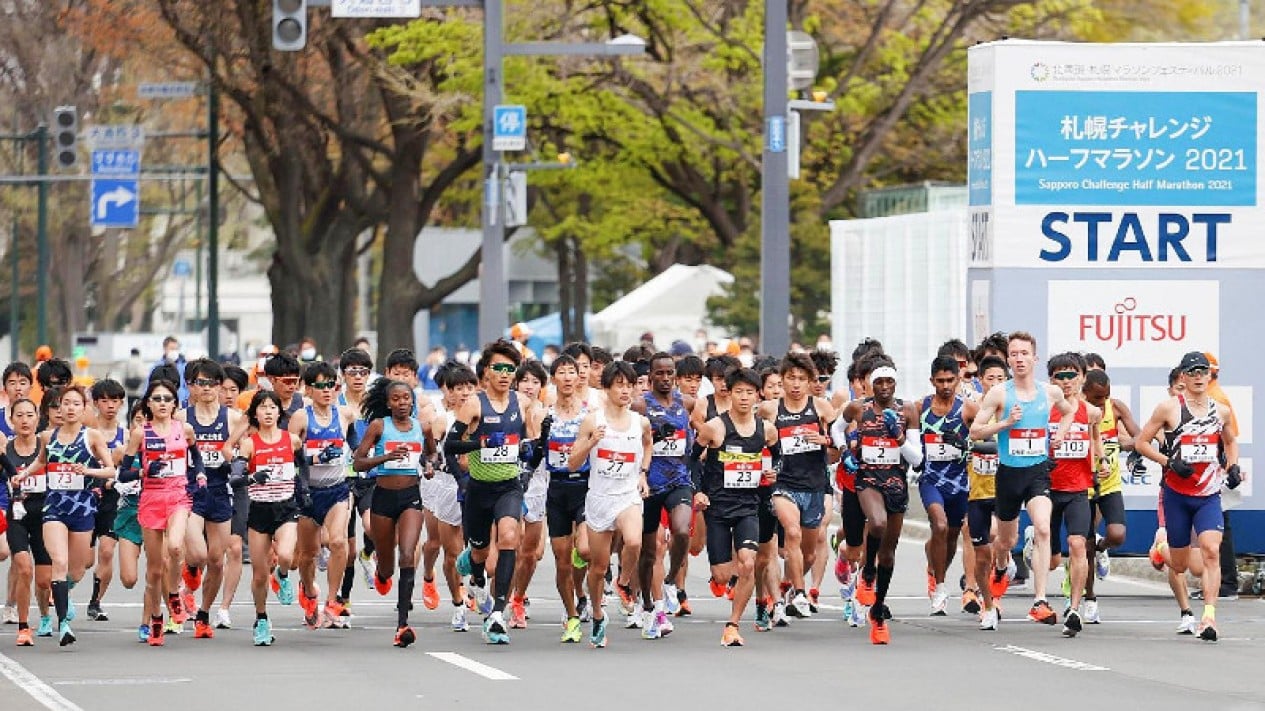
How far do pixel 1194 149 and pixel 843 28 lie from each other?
92.9ft

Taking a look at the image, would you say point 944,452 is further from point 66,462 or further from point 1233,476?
point 66,462

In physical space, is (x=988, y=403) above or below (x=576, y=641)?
above

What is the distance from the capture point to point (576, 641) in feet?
53.6

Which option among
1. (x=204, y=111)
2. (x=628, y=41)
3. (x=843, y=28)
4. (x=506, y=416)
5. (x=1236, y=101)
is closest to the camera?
(x=506, y=416)

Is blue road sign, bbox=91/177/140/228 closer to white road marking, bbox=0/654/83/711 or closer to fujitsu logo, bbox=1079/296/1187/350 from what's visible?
fujitsu logo, bbox=1079/296/1187/350

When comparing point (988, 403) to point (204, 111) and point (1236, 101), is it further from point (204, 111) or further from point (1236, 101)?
point (204, 111)

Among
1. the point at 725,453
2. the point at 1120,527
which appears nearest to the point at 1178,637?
the point at 1120,527

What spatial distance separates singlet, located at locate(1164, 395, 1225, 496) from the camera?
17.0 metres

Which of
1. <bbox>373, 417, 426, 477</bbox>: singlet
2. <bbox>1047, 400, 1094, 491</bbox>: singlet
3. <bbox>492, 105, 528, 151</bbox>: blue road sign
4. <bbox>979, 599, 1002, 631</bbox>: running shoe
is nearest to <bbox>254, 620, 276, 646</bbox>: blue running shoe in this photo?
<bbox>373, 417, 426, 477</bbox>: singlet

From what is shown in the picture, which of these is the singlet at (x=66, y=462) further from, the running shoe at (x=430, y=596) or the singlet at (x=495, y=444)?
the running shoe at (x=430, y=596)

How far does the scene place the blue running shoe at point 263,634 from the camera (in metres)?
16.2

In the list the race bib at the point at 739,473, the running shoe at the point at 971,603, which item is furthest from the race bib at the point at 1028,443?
the race bib at the point at 739,473

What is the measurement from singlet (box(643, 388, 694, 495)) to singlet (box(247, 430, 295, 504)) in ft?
7.10

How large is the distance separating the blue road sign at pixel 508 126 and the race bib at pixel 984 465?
46.1 ft
